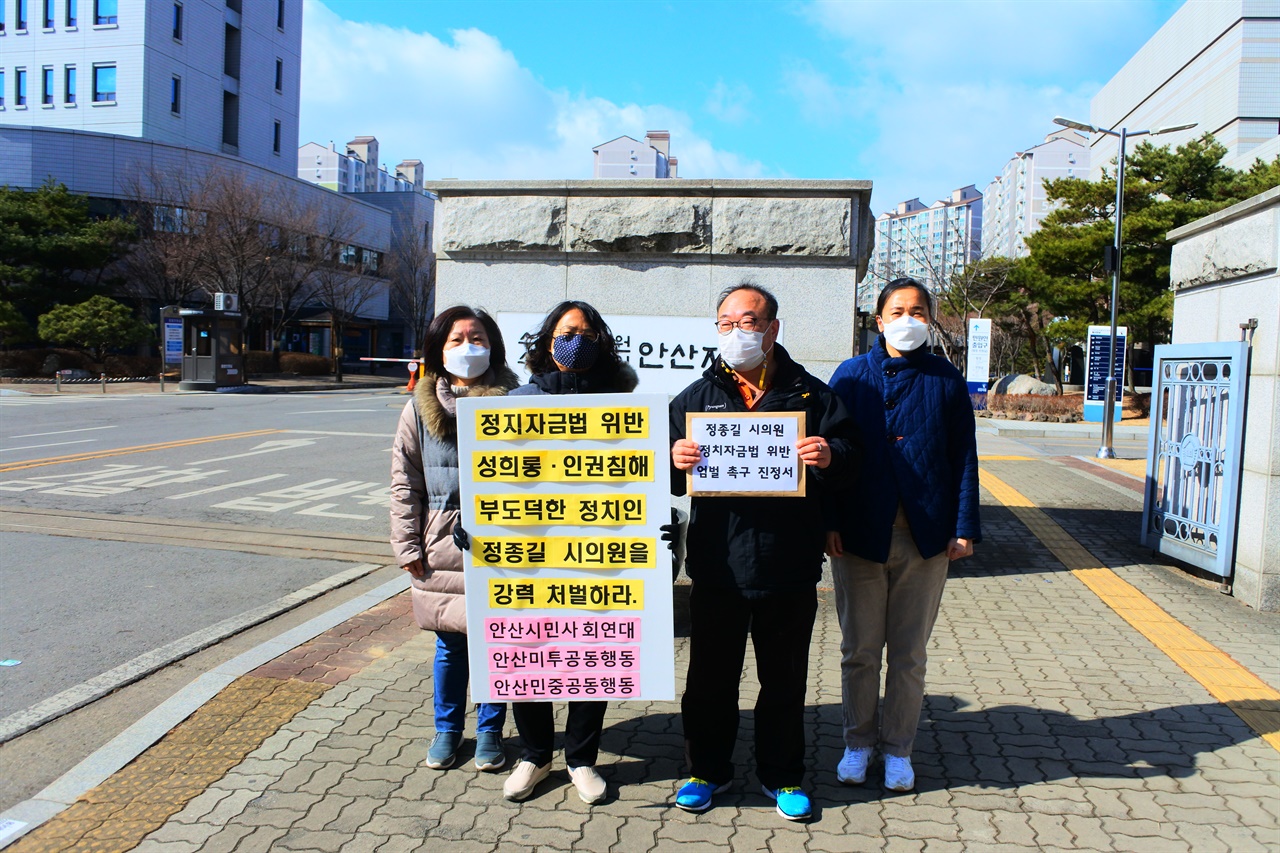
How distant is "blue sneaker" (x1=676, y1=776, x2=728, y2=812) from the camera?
3287 mm

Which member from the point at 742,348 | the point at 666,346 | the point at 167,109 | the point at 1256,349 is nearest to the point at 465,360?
the point at 742,348

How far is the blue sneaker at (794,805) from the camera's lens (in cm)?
321

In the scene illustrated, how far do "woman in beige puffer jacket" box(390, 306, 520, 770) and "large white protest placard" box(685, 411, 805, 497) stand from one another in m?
1.00

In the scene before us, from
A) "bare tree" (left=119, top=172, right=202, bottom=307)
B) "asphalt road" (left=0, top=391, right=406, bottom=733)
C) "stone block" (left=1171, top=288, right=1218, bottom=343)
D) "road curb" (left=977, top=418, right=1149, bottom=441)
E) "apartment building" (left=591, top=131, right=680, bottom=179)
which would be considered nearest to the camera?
"asphalt road" (left=0, top=391, right=406, bottom=733)

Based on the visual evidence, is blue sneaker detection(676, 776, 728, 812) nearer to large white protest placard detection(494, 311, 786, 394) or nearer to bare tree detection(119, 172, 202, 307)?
large white protest placard detection(494, 311, 786, 394)

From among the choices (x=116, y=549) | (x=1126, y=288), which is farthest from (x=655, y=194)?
(x=1126, y=288)

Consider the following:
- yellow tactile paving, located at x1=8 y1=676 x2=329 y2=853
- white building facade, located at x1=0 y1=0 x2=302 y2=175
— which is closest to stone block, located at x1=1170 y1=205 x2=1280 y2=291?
yellow tactile paving, located at x1=8 y1=676 x2=329 y2=853

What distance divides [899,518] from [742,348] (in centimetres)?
89

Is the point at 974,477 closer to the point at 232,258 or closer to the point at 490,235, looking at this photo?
the point at 490,235

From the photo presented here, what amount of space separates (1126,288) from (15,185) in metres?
42.6

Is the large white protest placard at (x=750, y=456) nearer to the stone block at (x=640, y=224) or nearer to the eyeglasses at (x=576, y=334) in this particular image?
the eyeglasses at (x=576, y=334)

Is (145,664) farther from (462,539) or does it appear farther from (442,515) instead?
(462,539)

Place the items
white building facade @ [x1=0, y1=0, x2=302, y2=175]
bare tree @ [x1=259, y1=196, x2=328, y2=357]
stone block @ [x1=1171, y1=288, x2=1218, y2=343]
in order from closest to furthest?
1. stone block @ [x1=1171, y1=288, x2=1218, y2=343]
2. bare tree @ [x1=259, y1=196, x2=328, y2=357]
3. white building facade @ [x1=0, y1=0, x2=302, y2=175]

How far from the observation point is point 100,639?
5281 mm
